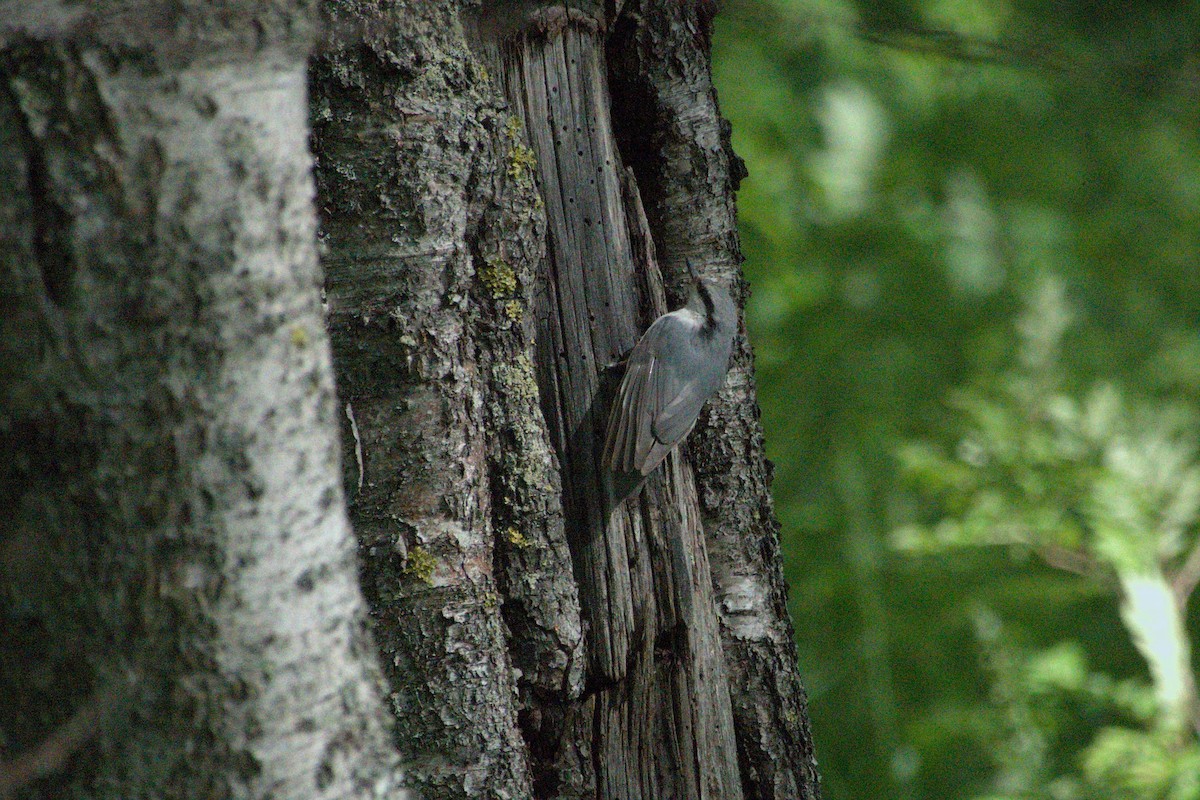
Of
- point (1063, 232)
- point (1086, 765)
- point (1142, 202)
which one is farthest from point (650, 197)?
point (1142, 202)

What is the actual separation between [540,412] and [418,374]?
0.18 metres

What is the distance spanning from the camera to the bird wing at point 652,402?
1.40 meters

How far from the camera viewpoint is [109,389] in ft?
2.47

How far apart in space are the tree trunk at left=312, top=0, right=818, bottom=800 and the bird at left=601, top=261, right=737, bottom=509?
0.04 m

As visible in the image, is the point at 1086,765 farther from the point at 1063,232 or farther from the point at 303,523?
the point at 1063,232

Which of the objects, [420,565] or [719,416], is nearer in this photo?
[420,565]

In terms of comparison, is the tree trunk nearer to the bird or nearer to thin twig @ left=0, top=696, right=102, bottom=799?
the bird

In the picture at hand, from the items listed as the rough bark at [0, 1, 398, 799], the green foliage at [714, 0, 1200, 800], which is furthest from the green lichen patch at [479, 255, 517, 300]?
the rough bark at [0, 1, 398, 799]

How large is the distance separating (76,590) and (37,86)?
0.33 metres

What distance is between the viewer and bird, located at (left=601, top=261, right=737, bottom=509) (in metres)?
1.40

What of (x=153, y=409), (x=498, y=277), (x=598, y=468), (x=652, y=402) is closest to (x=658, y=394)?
(x=652, y=402)

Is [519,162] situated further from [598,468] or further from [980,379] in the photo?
[980,379]

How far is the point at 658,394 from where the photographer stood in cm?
140

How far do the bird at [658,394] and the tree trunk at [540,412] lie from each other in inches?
1.5
